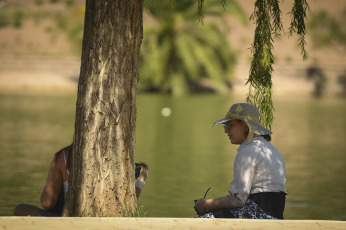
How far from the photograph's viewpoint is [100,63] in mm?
6484

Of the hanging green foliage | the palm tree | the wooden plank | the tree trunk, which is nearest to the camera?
the wooden plank

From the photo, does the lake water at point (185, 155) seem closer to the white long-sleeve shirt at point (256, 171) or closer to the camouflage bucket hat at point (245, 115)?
the camouflage bucket hat at point (245, 115)

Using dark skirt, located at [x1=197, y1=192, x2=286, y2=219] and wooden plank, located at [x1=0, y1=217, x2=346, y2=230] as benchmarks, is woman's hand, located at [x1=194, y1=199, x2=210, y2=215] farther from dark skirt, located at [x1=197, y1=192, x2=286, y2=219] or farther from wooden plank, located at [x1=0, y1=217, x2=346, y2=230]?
wooden plank, located at [x1=0, y1=217, x2=346, y2=230]

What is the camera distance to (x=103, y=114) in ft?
21.2

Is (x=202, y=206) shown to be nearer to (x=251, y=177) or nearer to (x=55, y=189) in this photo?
(x=251, y=177)

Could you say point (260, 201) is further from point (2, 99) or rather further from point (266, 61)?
point (2, 99)

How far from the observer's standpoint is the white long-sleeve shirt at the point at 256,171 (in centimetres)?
544

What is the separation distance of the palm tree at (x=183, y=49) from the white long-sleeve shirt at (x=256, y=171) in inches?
1406

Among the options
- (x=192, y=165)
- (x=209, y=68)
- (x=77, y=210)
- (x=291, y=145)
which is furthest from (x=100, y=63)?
(x=209, y=68)

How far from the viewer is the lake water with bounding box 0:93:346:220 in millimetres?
10609

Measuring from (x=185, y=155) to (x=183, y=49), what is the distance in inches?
1013

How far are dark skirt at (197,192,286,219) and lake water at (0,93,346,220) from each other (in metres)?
3.60

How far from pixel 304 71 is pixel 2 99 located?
22417 millimetres

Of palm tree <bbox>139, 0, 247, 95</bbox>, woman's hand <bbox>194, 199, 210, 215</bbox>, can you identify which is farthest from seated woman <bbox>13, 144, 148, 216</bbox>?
palm tree <bbox>139, 0, 247, 95</bbox>
